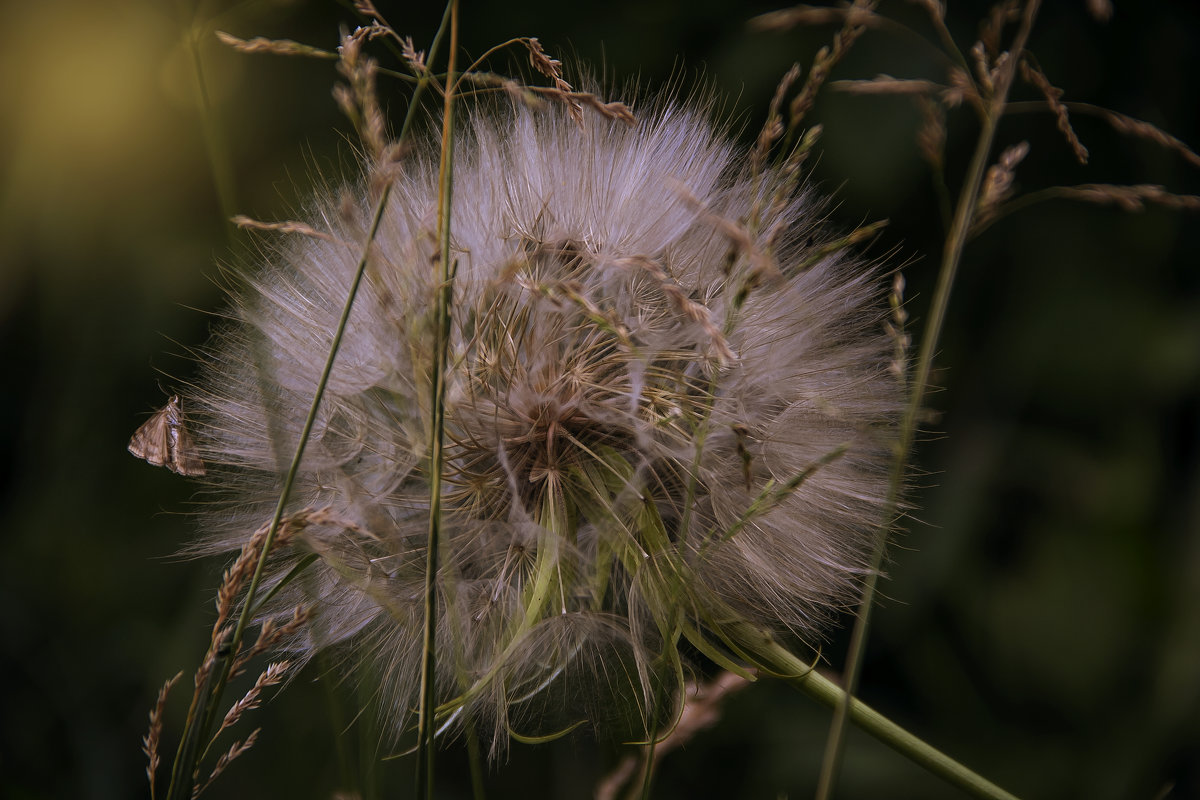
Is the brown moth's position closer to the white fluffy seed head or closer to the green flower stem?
the white fluffy seed head

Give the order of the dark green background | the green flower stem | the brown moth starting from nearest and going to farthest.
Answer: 1. the green flower stem
2. the brown moth
3. the dark green background

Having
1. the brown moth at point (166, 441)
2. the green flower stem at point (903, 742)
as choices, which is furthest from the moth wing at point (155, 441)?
the green flower stem at point (903, 742)

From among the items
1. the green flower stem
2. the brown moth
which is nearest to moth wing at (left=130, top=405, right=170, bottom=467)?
the brown moth

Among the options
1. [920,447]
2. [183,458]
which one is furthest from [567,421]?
[920,447]

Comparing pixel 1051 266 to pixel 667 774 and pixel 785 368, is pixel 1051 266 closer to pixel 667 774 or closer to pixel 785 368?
pixel 785 368

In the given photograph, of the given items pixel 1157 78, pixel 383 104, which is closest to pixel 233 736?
pixel 383 104

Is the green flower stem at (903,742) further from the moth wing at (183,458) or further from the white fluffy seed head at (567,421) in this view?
the moth wing at (183,458)
